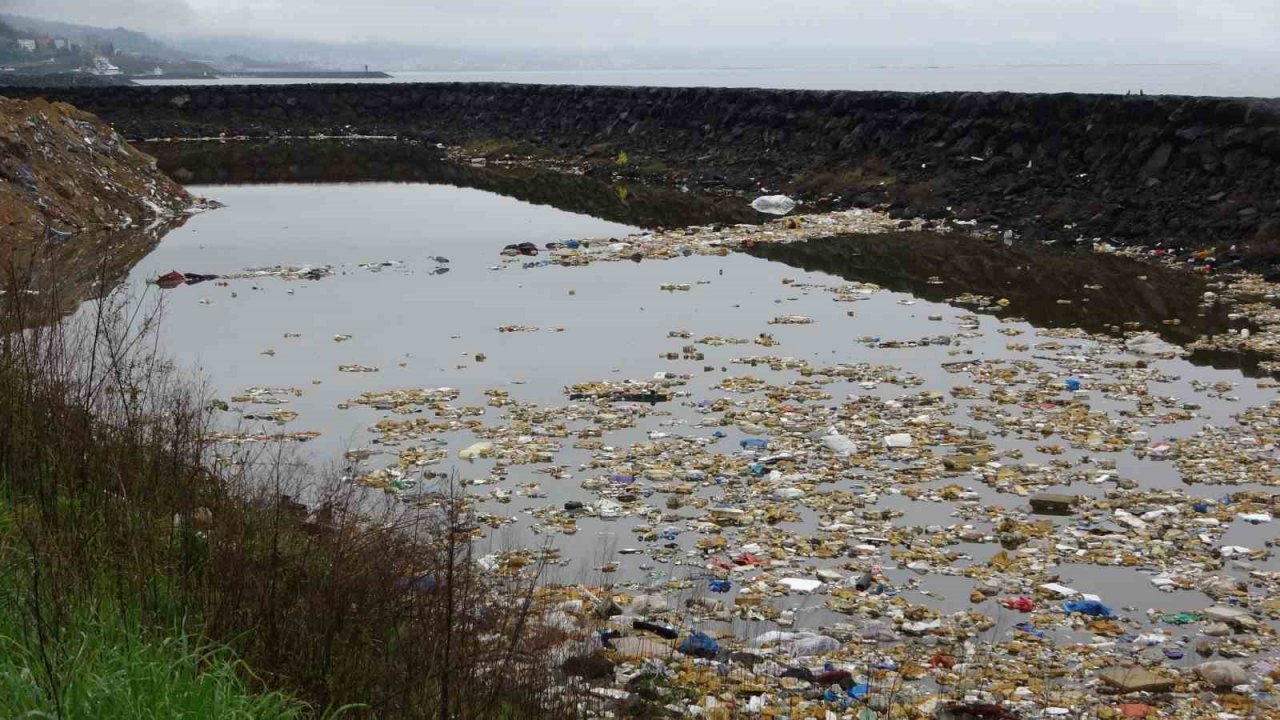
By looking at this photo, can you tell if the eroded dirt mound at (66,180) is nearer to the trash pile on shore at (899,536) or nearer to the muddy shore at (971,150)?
the trash pile on shore at (899,536)

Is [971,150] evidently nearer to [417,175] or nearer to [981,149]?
[981,149]

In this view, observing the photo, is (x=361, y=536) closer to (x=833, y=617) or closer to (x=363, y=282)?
(x=833, y=617)

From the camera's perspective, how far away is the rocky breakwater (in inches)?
573

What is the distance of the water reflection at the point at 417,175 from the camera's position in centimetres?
2034

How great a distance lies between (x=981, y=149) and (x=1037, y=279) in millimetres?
7284

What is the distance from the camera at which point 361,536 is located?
14.2ft

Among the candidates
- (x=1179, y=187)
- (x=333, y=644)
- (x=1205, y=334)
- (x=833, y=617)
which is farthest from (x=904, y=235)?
(x=333, y=644)

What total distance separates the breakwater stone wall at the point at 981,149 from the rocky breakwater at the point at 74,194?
10517 millimetres

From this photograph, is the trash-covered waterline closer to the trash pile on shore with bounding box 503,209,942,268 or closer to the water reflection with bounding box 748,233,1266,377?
the water reflection with bounding box 748,233,1266,377

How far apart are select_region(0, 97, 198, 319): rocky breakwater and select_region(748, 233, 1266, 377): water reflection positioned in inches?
324

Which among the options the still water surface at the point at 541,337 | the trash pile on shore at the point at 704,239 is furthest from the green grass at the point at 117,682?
the trash pile on shore at the point at 704,239

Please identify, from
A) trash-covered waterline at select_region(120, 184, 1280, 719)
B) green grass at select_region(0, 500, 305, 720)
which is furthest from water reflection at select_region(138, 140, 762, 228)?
green grass at select_region(0, 500, 305, 720)

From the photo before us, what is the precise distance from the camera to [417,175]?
2761 cm

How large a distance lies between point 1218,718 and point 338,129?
1588 inches
